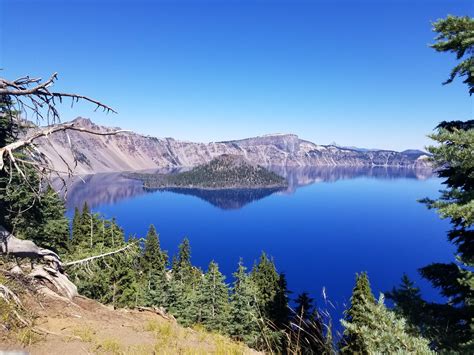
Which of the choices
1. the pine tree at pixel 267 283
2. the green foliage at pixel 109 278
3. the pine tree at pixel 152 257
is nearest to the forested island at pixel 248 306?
the green foliage at pixel 109 278

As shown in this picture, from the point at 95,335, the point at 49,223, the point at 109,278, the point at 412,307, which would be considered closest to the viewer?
the point at 95,335

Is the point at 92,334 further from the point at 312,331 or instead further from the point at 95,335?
the point at 312,331

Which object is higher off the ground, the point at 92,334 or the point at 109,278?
the point at 92,334

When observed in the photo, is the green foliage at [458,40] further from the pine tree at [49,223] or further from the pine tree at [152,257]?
the pine tree at [152,257]

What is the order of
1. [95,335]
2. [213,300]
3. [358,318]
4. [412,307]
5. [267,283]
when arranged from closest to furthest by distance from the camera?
[95,335] → [358,318] → [412,307] → [213,300] → [267,283]

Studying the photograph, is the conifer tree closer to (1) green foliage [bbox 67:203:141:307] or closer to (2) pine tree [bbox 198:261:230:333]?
(1) green foliage [bbox 67:203:141:307]

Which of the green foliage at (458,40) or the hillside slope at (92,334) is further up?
the green foliage at (458,40)

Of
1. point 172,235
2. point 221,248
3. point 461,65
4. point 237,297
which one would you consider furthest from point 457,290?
point 172,235

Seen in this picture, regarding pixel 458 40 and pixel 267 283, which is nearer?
pixel 458 40

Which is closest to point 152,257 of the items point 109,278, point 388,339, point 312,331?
point 109,278

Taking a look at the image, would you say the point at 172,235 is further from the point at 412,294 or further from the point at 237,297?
the point at 412,294

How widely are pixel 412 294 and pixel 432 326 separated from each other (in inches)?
38.1

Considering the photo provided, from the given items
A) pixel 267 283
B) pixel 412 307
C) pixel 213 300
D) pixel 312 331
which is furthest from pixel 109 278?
pixel 312 331

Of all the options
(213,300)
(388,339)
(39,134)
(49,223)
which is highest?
(39,134)
